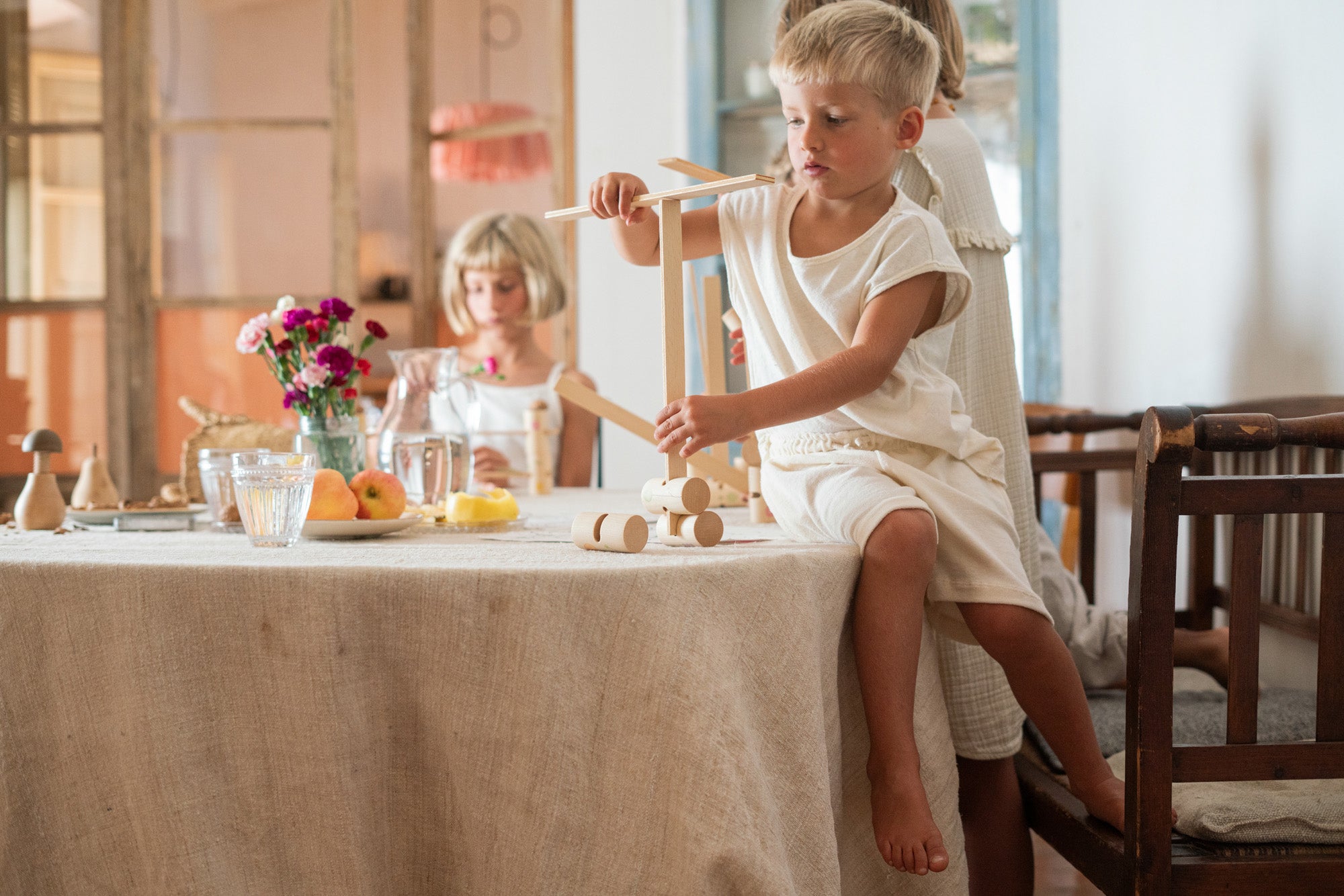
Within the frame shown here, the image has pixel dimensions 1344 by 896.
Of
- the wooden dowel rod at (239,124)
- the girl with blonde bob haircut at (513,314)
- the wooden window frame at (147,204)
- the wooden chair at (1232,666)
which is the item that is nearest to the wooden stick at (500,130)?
the wooden window frame at (147,204)

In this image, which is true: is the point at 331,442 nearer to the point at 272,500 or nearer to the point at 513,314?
the point at 272,500

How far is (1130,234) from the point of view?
2.52 meters

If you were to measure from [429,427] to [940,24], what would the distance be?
0.91m

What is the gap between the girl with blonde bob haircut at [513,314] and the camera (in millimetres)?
2547

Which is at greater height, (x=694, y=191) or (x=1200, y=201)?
(x=1200, y=201)

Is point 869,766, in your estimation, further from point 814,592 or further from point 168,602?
point 168,602

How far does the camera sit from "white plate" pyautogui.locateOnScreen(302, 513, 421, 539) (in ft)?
4.02

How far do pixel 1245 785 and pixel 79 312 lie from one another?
386 cm

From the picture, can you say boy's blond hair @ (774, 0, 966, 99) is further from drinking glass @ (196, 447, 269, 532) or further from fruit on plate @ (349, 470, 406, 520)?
drinking glass @ (196, 447, 269, 532)

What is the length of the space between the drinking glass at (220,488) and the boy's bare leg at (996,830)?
0.92 meters

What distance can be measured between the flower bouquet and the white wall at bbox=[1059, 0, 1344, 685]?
143cm

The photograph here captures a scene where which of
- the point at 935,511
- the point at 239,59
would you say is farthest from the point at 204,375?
the point at 935,511

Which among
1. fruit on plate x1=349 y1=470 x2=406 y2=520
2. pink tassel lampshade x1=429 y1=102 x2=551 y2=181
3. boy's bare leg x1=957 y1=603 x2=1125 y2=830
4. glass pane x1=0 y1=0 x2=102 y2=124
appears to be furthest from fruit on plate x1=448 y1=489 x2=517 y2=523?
glass pane x1=0 y1=0 x2=102 y2=124

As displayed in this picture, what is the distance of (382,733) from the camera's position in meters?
0.90
